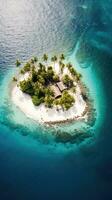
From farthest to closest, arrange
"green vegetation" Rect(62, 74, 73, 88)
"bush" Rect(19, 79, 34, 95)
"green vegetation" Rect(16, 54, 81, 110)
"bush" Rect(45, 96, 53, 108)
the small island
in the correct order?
"green vegetation" Rect(62, 74, 73, 88)
"bush" Rect(19, 79, 34, 95)
"green vegetation" Rect(16, 54, 81, 110)
the small island
"bush" Rect(45, 96, 53, 108)

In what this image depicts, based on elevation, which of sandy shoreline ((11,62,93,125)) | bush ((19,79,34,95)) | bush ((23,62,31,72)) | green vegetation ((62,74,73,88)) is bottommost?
sandy shoreline ((11,62,93,125))

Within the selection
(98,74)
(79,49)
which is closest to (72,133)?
(98,74)

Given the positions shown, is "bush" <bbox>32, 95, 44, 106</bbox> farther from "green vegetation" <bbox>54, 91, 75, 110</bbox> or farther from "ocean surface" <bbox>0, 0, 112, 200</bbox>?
"ocean surface" <bbox>0, 0, 112, 200</bbox>

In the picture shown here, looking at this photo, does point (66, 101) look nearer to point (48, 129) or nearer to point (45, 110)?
point (45, 110)

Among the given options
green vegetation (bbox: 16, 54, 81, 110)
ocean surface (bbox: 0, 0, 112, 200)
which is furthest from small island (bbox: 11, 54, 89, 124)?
ocean surface (bbox: 0, 0, 112, 200)

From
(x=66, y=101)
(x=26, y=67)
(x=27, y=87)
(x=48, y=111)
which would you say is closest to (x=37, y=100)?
(x=48, y=111)
